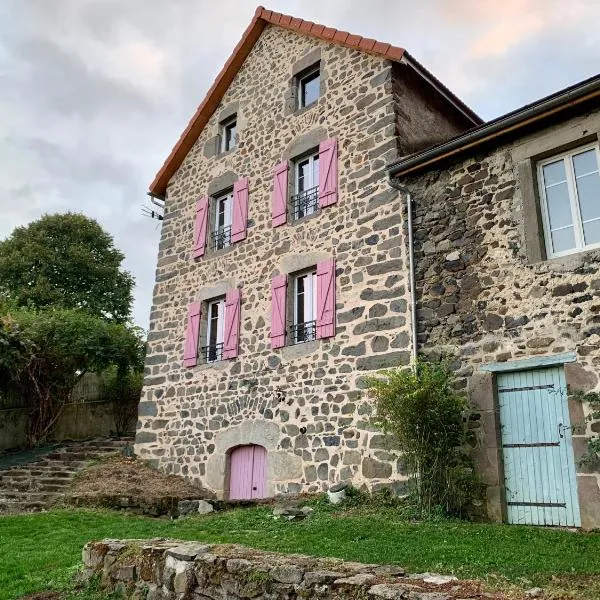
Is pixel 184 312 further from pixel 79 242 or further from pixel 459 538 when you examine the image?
pixel 79 242

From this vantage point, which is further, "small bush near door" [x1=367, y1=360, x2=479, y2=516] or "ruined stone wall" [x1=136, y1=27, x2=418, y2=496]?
"ruined stone wall" [x1=136, y1=27, x2=418, y2=496]

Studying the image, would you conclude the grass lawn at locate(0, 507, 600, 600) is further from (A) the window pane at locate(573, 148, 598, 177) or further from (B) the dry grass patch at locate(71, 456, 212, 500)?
(A) the window pane at locate(573, 148, 598, 177)

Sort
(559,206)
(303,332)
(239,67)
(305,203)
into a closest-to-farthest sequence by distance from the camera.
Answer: (559,206) → (303,332) → (305,203) → (239,67)

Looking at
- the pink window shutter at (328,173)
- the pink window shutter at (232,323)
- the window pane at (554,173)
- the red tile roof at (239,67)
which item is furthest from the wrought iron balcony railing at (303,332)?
the red tile roof at (239,67)

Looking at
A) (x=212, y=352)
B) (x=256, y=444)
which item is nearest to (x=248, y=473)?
(x=256, y=444)

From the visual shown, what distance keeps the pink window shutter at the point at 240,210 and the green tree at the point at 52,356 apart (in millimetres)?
5479

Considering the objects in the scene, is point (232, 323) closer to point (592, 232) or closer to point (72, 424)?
point (592, 232)

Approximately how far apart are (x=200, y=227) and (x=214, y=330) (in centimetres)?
232

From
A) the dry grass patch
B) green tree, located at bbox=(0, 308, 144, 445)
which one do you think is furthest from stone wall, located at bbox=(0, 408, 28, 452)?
the dry grass patch

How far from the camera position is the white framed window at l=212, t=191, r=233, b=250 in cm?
1237

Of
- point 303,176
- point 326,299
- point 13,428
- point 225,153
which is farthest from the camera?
point 13,428

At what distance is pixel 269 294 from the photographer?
425 inches

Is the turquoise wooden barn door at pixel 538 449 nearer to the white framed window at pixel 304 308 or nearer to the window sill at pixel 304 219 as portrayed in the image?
the white framed window at pixel 304 308

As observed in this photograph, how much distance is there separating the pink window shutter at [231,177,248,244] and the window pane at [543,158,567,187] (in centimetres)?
583
